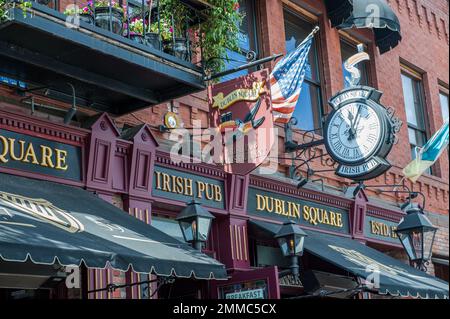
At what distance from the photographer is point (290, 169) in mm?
12438

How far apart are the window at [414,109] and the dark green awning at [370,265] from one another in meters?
4.32

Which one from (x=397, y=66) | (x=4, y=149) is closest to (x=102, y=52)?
(x=4, y=149)

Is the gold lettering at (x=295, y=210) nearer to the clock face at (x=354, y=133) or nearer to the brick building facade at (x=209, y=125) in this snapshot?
the brick building facade at (x=209, y=125)

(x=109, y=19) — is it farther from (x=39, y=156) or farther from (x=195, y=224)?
(x=195, y=224)

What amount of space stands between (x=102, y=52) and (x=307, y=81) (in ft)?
20.2

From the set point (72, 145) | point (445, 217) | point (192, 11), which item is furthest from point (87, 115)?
point (445, 217)

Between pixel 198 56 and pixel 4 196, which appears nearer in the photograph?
pixel 4 196

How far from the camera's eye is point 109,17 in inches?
348

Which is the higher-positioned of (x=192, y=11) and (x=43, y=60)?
(x=192, y=11)

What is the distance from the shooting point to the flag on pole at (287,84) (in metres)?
10.9

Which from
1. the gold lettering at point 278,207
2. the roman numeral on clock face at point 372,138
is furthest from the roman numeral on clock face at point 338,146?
the gold lettering at point 278,207

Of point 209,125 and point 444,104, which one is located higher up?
point 444,104

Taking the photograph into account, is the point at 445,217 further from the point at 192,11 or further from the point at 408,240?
the point at 192,11
